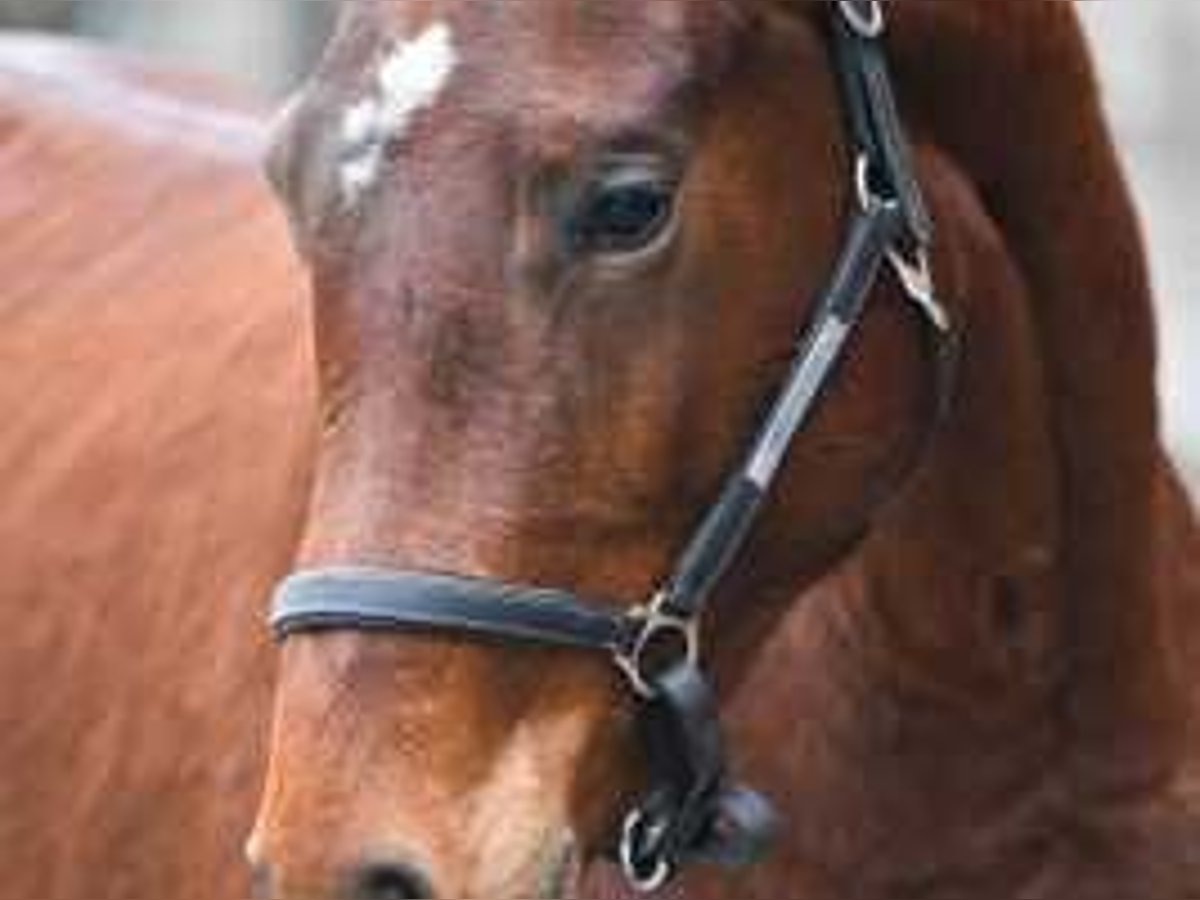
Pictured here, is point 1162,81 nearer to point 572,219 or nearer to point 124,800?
point 124,800

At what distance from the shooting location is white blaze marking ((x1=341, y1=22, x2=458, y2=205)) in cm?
286

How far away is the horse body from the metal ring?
0.74 meters

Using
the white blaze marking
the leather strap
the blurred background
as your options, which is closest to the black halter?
the leather strap

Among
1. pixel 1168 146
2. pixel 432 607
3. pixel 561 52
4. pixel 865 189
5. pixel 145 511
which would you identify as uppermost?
pixel 561 52

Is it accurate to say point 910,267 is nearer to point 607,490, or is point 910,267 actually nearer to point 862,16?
point 862,16

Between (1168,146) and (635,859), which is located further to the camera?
(1168,146)

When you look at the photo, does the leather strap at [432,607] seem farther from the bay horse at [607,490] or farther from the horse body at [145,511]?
the horse body at [145,511]

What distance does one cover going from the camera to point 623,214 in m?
2.85

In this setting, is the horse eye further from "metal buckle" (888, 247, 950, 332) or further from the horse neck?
the horse neck

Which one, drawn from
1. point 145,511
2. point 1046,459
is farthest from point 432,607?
point 145,511

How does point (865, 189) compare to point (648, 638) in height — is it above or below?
above

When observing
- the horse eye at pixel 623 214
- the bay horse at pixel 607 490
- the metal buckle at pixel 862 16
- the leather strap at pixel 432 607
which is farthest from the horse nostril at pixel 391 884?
the metal buckle at pixel 862 16

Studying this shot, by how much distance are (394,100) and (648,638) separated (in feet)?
1.34

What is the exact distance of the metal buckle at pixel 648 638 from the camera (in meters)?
2.88
